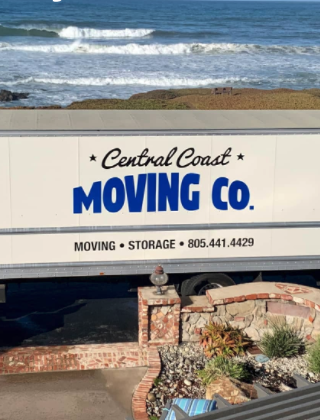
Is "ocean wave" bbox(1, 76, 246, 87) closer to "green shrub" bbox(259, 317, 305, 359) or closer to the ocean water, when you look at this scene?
the ocean water

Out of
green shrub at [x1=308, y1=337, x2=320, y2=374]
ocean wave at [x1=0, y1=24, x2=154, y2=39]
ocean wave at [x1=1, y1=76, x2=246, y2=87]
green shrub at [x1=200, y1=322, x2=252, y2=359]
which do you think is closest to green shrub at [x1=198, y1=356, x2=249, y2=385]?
green shrub at [x1=200, y1=322, x2=252, y2=359]

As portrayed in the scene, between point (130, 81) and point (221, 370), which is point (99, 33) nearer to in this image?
point (130, 81)

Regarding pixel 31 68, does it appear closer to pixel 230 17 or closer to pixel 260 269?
pixel 260 269

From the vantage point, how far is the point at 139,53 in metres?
77.7

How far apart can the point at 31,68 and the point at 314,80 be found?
89.7 feet

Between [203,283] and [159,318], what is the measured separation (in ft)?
6.83

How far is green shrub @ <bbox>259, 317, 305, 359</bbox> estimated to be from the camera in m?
10.7

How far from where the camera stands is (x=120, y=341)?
1194 cm

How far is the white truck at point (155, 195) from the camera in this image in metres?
11.5

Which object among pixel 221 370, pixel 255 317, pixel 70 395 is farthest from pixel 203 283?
pixel 70 395

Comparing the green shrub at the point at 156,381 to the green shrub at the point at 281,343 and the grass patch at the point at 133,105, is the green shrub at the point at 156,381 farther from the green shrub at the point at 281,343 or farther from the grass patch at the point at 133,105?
the grass patch at the point at 133,105

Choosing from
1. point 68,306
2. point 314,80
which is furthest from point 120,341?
point 314,80

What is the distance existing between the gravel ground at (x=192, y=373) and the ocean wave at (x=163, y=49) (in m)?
68.4

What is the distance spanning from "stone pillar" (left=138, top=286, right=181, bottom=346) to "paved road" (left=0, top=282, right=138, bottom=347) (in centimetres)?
107
